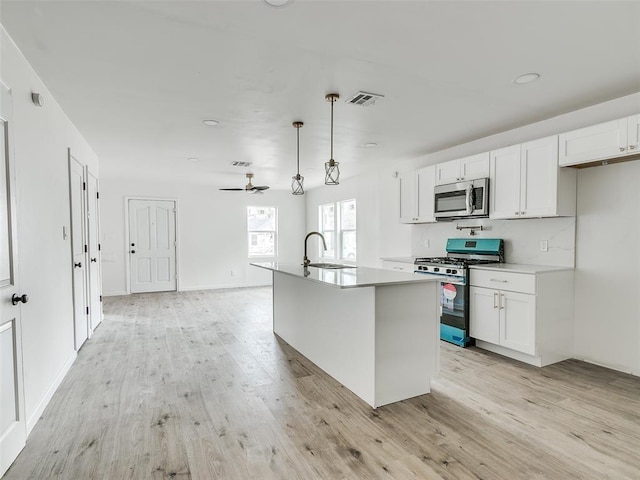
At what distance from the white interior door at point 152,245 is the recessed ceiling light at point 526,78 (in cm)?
683

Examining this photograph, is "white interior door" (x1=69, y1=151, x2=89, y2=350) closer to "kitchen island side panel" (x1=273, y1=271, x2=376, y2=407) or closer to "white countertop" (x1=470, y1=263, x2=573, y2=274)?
"kitchen island side panel" (x1=273, y1=271, x2=376, y2=407)

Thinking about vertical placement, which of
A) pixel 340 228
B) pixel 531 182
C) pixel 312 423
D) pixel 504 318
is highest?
pixel 531 182

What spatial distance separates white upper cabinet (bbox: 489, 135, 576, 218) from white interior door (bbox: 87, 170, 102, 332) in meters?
4.71

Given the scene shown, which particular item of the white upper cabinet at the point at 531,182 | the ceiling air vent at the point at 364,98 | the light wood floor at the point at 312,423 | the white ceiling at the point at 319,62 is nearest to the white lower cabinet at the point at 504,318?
the light wood floor at the point at 312,423

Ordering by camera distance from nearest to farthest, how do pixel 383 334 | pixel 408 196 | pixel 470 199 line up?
pixel 383 334
pixel 470 199
pixel 408 196

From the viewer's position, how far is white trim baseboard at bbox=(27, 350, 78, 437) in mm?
2285

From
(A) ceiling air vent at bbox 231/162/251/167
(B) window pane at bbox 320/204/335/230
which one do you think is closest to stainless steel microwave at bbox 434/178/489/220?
(A) ceiling air vent at bbox 231/162/251/167

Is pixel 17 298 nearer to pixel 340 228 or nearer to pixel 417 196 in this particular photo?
pixel 417 196

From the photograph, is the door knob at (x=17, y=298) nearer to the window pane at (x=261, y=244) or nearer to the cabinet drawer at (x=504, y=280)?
the cabinet drawer at (x=504, y=280)

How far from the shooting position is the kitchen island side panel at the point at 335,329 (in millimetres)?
2602

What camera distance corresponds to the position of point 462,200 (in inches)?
163

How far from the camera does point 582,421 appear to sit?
91.9 inches

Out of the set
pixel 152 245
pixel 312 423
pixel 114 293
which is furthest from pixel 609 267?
pixel 114 293

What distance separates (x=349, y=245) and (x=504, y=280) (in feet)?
13.2
